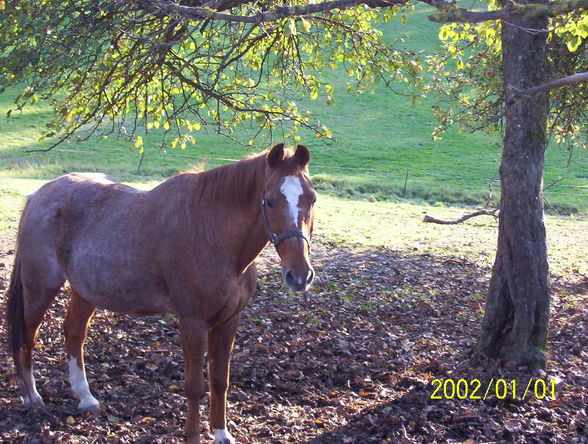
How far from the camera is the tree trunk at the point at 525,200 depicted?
5793 mm

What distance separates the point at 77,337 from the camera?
571 centimetres

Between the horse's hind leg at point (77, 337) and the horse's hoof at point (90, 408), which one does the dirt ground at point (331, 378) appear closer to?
the horse's hoof at point (90, 408)

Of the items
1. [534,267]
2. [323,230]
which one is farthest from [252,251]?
[323,230]

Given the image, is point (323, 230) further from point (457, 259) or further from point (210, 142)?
point (210, 142)

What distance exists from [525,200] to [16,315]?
4874 millimetres

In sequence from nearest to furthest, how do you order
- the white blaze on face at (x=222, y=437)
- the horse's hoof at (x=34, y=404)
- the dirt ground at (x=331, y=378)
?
the white blaze on face at (x=222, y=437) → the dirt ground at (x=331, y=378) → the horse's hoof at (x=34, y=404)

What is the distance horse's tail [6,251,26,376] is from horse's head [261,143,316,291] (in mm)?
2736

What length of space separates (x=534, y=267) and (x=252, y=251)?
2.87 m

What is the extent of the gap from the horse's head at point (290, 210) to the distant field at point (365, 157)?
44.9 feet

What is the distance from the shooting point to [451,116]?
11570mm

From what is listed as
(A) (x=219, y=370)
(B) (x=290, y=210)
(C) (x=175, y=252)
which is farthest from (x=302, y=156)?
(A) (x=219, y=370)

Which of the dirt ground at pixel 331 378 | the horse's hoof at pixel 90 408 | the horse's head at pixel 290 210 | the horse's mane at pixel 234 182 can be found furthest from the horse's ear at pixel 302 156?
the horse's hoof at pixel 90 408

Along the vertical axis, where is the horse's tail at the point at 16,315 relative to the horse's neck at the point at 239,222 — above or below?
below
